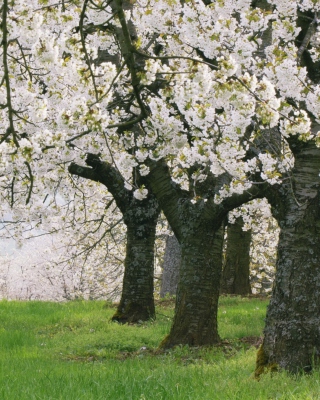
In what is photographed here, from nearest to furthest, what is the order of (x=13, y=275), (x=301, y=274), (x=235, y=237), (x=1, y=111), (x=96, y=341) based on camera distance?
(x=301, y=274) → (x=1, y=111) → (x=96, y=341) → (x=235, y=237) → (x=13, y=275)

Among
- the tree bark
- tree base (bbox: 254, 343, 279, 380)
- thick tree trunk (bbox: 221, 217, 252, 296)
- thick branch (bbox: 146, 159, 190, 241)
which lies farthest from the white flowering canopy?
thick tree trunk (bbox: 221, 217, 252, 296)

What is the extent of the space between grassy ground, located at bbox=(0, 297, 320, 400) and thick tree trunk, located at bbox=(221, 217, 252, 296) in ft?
4.54

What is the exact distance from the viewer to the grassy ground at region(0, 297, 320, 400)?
4965 mm

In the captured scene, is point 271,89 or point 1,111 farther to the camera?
point 1,111

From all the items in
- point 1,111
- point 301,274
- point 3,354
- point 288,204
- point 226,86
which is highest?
point 1,111

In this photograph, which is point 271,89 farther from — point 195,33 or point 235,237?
point 235,237

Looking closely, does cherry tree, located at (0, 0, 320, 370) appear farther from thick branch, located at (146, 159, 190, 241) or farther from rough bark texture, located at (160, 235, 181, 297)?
rough bark texture, located at (160, 235, 181, 297)

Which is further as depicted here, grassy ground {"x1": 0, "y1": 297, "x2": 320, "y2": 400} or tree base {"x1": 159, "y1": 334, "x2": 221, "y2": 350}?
tree base {"x1": 159, "y1": 334, "x2": 221, "y2": 350}

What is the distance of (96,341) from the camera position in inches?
359

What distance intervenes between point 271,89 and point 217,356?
4.00 m

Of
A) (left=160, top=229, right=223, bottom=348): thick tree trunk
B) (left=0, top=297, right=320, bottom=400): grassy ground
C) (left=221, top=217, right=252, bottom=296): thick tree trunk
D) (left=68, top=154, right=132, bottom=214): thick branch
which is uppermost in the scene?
(left=68, top=154, right=132, bottom=214): thick branch

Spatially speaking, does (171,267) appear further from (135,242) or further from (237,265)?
(135,242)

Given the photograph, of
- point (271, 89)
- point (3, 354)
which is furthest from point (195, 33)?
point (3, 354)

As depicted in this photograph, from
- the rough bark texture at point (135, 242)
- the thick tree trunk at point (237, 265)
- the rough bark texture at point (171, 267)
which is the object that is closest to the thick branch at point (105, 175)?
the rough bark texture at point (135, 242)
